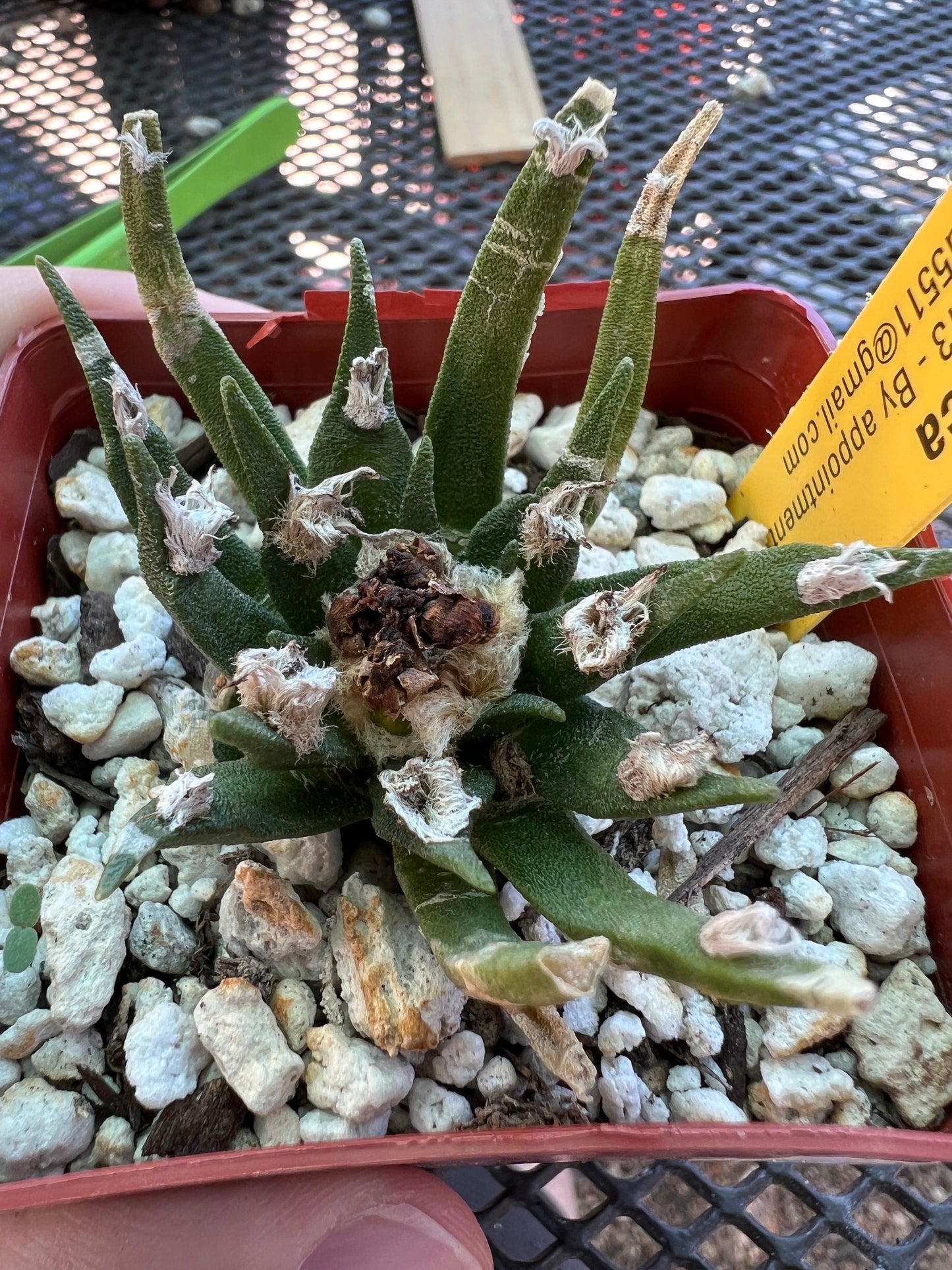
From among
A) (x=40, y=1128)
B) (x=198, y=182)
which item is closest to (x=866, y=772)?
(x=40, y=1128)

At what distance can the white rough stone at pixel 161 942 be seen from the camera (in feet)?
2.11

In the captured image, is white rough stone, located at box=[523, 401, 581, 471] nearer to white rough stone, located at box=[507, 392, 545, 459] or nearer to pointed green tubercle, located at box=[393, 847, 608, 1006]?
white rough stone, located at box=[507, 392, 545, 459]

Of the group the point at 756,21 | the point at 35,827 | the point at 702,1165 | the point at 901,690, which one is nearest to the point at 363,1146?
the point at 702,1165

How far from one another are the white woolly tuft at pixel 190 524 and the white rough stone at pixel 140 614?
11.0 inches

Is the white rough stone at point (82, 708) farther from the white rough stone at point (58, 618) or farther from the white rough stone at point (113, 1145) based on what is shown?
the white rough stone at point (113, 1145)

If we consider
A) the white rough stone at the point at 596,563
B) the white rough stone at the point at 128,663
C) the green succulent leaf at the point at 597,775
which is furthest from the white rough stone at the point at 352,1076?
the white rough stone at the point at 596,563

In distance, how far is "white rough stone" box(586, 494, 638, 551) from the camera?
0.86 meters

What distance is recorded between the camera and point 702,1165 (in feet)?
2.10

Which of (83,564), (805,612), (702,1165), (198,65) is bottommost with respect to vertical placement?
(702,1165)

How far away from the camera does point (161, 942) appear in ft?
Result: 2.12

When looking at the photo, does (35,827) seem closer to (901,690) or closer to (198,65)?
(901,690)

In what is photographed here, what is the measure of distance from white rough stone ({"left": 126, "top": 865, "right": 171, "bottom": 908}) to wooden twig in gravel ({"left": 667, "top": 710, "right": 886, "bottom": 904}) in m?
0.37

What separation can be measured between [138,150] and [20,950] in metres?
0.54

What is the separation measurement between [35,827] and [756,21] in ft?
4.70
